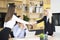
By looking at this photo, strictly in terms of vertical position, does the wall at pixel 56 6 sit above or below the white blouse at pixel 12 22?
above

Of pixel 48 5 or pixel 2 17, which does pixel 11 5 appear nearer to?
pixel 2 17

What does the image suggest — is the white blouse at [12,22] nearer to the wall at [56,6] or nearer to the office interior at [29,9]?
the office interior at [29,9]

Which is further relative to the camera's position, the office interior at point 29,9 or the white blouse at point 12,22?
the office interior at point 29,9

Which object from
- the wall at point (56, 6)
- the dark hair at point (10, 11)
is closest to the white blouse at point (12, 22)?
the dark hair at point (10, 11)

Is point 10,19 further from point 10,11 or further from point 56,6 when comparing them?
point 56,6

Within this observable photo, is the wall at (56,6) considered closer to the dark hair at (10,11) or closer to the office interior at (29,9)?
the office interior at (29,9)

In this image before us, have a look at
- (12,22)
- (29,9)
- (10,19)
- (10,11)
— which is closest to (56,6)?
(29,9)

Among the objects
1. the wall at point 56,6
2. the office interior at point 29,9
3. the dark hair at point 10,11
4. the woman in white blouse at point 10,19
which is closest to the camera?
the woman in white blouse at point 10,19

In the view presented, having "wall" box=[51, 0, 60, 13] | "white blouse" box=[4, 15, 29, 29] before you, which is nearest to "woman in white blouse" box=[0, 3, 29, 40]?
"white blouse" box=[4, 15, 29, 29]

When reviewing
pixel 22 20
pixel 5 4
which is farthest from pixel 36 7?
pixel 5 4

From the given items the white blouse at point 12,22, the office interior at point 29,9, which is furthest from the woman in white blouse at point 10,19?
the office interior at point 29,9

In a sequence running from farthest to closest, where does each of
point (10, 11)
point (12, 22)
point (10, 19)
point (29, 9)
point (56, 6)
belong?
point (56, 6)
point (29, 9)
point (10, 11)
point (12, 22)
point (10, 19)

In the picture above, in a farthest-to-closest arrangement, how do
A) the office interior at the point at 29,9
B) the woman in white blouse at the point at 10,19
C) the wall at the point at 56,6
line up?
the wall at the point at 56,6, the office interior at the point at 29,9, the woman in white blouse at the point at 10,19

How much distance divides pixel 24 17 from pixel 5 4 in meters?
0.75
